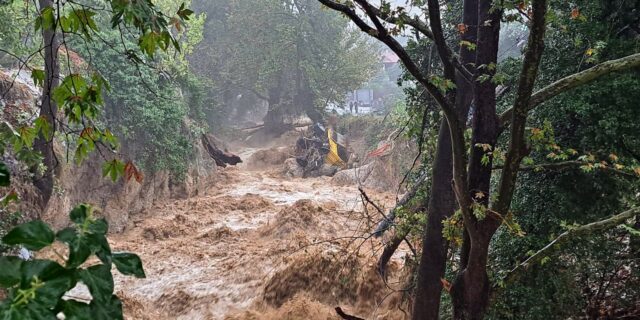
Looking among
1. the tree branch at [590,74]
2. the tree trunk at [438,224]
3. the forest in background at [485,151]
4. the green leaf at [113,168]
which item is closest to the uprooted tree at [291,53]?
the forest in background at [485,151]

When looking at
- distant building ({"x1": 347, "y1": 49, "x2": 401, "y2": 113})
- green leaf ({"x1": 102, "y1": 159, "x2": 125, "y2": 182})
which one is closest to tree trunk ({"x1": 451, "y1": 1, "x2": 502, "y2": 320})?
green leaf ({"x1": 102, "y1": 159, "x2": 125, "y2": 182})

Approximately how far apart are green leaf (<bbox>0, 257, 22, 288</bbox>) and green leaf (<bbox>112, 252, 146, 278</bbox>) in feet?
0.46

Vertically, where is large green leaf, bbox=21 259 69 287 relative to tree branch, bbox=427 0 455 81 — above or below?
below

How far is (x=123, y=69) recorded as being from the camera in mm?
10719

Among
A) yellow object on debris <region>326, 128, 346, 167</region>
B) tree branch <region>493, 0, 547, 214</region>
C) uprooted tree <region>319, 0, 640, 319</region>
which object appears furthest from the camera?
yellow object on debris <region>326, 128, 346, 167</region>

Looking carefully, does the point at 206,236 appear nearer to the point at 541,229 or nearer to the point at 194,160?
the point at 194,160

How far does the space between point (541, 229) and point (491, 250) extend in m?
0.53

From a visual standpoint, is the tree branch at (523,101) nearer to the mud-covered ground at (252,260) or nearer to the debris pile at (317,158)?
the mud-covered ground at (252,260)

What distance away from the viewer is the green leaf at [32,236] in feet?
2.14

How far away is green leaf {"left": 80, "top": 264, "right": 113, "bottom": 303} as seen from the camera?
0.69 metres

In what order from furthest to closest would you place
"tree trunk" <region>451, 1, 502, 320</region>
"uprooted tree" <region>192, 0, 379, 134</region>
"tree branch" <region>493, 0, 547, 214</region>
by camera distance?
1. "uprooted tree" <region>192, 0, 379, 134</region>
2. "tree trunk" <region>451, 1, 502, 320</region>
3. "tree branch" <region>493, 0, 547, 214</region>

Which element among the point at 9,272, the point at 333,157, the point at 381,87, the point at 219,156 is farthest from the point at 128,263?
the point at 381,87

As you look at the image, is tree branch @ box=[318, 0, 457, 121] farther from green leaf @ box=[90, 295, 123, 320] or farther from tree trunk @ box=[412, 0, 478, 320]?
green leaf @ box=[90, 295, 123, 320]

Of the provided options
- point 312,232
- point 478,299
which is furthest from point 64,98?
point 312,232
